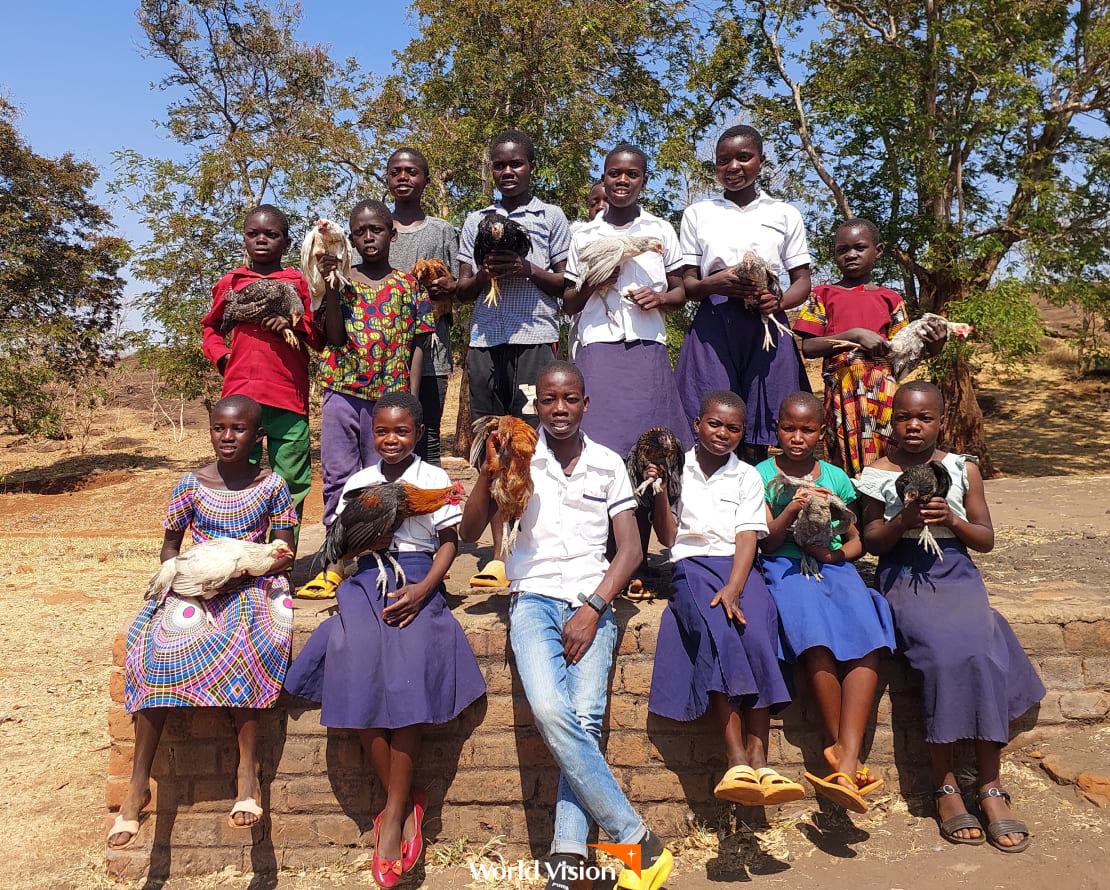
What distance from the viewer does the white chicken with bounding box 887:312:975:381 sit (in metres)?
3.84

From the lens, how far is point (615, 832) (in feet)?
9.20

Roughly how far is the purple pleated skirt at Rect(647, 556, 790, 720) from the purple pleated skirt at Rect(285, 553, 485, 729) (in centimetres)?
72

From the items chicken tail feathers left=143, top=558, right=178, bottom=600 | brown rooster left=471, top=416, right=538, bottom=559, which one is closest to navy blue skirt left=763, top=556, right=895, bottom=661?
brown rooster left=471, top=416, right=538, bottom=559

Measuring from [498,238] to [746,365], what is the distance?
1212mm

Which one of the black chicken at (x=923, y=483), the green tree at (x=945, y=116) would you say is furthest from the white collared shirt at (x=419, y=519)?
the green tree at (x=945, y=116)

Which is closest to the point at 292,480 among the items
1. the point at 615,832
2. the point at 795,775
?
the point at 615,832

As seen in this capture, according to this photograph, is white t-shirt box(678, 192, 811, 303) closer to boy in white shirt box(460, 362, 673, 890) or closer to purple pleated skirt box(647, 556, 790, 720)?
boy in white shirt box(460, 362, 673, 890)

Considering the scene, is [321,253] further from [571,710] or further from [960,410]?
[960,410]

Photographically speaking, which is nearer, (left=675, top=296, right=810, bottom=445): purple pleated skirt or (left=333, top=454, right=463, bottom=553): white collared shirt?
(left=333, top=454, right=463, bottom=553): white collared shirt

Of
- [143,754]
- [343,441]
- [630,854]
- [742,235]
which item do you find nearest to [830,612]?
[630,854]

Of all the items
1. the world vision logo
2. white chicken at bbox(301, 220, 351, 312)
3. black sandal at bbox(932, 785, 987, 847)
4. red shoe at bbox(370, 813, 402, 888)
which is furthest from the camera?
white chicken at bbox(301, 220, 351, 312)

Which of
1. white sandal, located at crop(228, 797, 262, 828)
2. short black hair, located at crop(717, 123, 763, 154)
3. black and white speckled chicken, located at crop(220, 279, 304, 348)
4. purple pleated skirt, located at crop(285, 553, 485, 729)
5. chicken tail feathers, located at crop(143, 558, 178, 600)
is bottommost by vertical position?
white sandal, located at crop(228, 797, 262, 828)

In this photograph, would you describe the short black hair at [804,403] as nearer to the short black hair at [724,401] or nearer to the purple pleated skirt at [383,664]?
the short black hair at [724,401]

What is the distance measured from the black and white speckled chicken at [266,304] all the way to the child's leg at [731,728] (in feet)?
Result: 7.70
